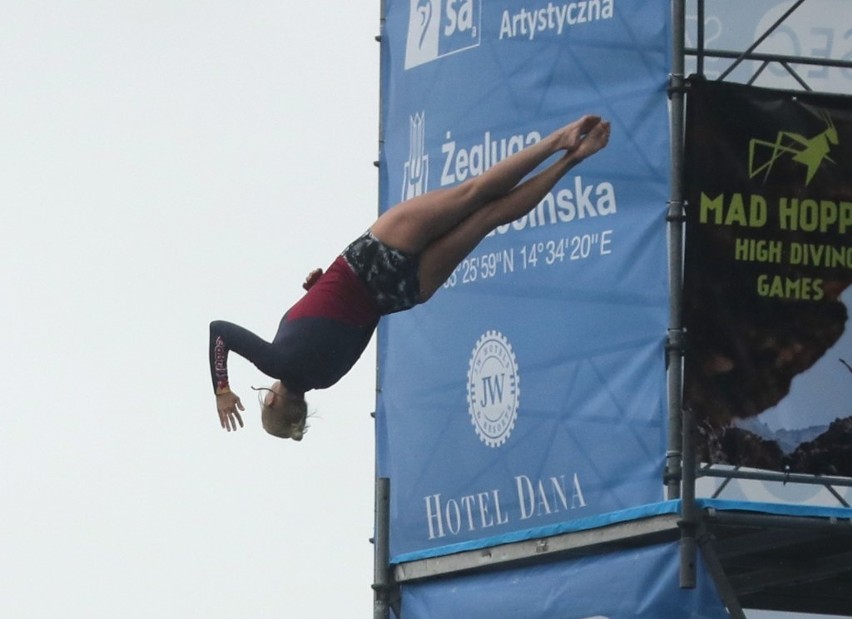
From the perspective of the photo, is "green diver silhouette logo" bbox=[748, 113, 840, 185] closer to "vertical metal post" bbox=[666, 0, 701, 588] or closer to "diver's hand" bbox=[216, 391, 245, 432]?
"vertical metal post" bbox=[666, 0, 701, 588]

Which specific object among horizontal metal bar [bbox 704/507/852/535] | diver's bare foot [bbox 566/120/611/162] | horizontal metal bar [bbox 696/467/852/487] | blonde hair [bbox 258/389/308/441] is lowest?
horizontal metal bar [bbox 704/507/852/535]

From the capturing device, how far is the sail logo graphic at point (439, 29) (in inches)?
610

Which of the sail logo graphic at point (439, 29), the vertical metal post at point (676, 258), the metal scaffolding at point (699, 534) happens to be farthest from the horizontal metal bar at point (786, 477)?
the sail logo graphic at point (439, 29)

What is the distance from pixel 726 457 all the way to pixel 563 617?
1.27m

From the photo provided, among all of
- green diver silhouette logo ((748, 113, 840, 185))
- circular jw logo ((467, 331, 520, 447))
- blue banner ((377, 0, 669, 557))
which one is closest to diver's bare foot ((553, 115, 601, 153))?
blue banner ((377, 0, 669, 557))

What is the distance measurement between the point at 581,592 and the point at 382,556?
1.37m

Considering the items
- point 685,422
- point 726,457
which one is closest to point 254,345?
point 685,422

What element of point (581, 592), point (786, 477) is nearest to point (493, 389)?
point (581, 592)

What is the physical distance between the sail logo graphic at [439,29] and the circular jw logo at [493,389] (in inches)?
74.8

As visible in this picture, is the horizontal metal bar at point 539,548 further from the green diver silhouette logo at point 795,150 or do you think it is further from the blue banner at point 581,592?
the green diver silhouette logo at point 795,150

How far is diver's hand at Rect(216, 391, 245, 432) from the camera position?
11367 millimetres

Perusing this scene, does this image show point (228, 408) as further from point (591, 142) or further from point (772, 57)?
point (772, 57)

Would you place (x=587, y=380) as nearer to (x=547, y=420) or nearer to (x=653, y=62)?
(x=547, y=420)

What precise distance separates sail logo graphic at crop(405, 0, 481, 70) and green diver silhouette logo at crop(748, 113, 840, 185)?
2206 millimetres
